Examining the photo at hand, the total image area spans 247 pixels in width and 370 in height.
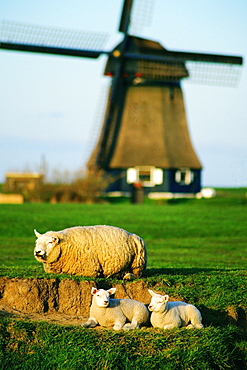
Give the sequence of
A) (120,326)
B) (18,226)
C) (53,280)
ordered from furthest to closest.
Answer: (18,226), (53,280), (120,326)

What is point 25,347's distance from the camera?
8539 mm

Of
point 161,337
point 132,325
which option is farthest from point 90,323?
point 161,337

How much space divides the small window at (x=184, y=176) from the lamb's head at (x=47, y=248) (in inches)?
1526

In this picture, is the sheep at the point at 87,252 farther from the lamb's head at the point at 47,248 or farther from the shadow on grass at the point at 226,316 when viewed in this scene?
the shadow on grass at the point at 226,316

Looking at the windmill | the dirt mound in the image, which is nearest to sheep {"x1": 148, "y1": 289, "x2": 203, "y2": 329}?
the dirt mound

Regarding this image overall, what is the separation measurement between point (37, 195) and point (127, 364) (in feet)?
114

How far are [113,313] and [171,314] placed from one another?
2.95ft

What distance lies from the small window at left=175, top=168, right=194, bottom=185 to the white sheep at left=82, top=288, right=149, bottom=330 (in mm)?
39912

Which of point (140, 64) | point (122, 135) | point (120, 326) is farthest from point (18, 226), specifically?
point (122, 135)

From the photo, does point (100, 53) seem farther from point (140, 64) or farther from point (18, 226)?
point (18, 226)

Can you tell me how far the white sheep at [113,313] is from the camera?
9.25 m

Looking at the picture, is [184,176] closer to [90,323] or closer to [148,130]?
[148,130]

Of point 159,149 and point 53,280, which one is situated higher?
point 53,280

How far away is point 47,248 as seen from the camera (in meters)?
10.7
